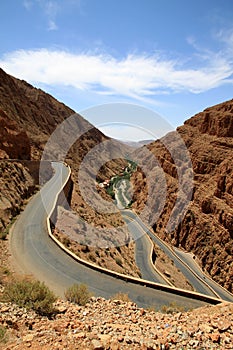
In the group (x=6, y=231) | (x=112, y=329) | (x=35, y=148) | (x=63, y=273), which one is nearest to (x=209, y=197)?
(x=6, y=231)

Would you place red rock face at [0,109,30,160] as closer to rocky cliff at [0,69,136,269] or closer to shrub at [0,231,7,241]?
rocky cliff at [0,69,136,269]

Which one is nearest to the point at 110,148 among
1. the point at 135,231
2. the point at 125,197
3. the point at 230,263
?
the point at 125,197

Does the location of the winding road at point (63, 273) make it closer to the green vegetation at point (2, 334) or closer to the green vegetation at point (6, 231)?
the green vegetation at point (6, 231)

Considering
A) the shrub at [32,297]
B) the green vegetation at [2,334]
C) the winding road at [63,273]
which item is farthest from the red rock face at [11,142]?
the green vegetation at [2,334]

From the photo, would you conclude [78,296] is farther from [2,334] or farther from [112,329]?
[2,334]

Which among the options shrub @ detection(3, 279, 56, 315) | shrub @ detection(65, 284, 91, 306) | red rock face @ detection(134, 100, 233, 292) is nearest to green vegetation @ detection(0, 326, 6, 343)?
shrub @ detection(3, 279, 56, 315)
